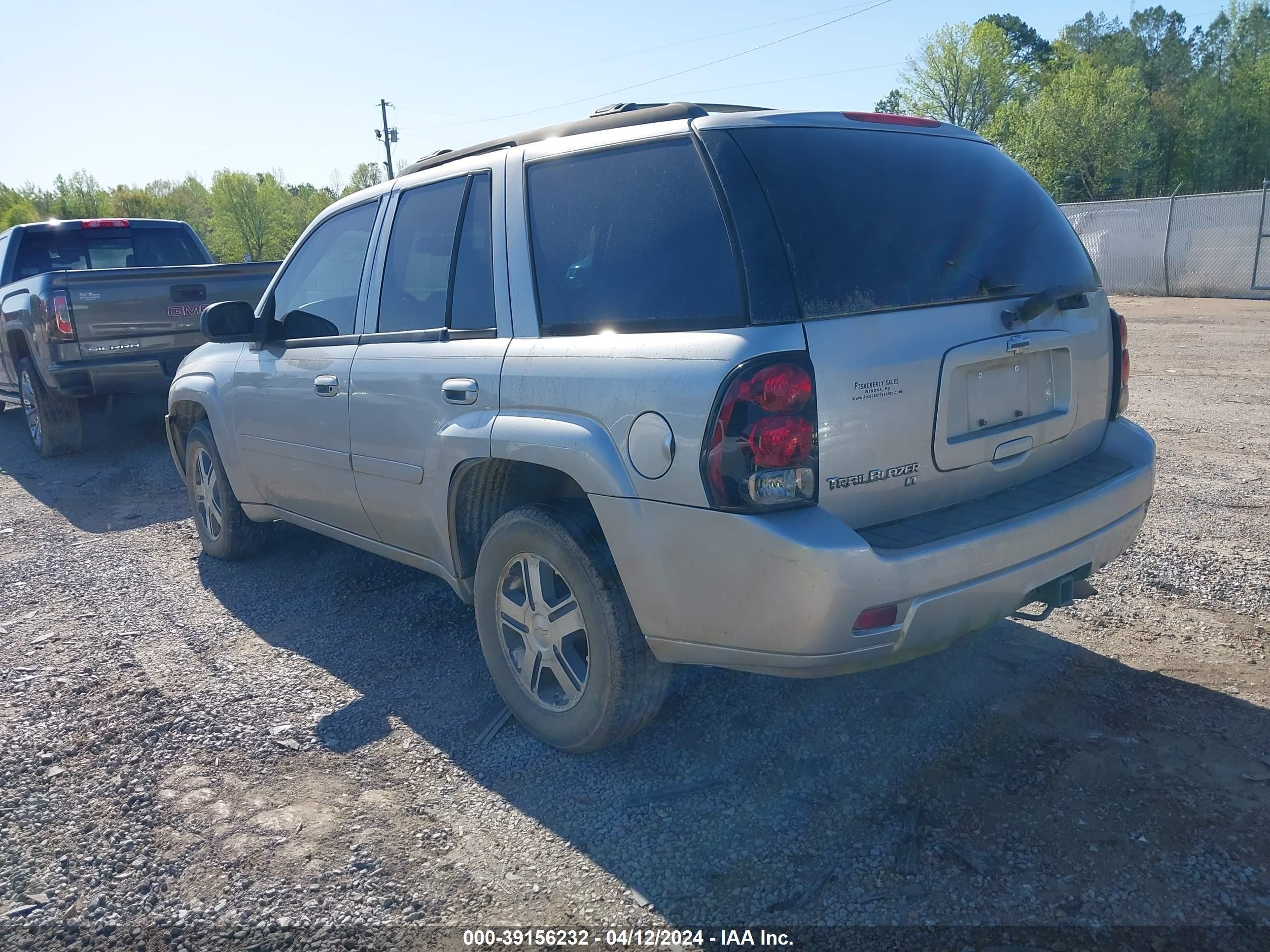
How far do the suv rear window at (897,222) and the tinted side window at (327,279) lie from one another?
6.81 ft

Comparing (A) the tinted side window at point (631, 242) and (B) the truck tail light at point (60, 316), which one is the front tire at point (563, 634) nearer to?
(A) the tinted side window at point (631, 242)

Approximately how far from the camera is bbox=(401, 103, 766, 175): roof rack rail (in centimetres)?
305

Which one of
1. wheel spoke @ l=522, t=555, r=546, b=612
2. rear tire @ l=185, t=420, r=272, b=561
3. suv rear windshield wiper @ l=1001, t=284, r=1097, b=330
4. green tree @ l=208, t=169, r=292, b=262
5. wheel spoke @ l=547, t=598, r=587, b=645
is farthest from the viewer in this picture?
green tree @ l=208, t=169, r=292, b=262

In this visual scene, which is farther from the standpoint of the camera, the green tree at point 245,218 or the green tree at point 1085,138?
the green tree at point 245,218

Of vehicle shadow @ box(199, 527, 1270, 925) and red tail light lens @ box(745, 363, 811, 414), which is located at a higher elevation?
red tail light lens @ box(745, 363, 811, 414)

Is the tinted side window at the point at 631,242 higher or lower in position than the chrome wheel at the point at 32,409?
higher

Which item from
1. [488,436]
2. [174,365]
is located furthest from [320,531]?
[174,365]

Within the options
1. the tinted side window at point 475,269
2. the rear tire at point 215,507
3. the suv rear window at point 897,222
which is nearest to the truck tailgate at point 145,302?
the rear tire at point 215,507

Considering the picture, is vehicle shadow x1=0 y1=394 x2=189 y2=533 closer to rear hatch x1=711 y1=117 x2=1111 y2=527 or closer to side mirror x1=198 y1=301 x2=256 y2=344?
side mirror x1=198 y1=301 x2=256 y2=344

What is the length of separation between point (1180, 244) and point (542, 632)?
20787 millimetres

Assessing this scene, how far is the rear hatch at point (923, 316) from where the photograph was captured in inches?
104

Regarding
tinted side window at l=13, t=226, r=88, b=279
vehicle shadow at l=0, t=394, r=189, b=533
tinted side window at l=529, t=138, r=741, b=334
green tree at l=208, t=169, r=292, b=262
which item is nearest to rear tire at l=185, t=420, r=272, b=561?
vehicle shadow at l=0, t=394, r=189, b=533

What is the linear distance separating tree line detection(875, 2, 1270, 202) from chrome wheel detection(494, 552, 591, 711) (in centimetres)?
4656

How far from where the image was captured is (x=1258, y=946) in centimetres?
223
